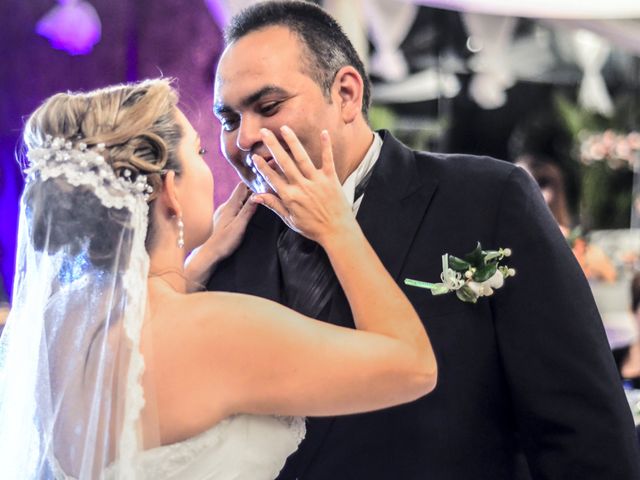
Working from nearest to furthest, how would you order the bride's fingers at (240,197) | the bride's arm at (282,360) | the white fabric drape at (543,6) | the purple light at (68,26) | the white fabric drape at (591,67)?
1. the bride's arm at (282,360)
2. the bride's fingers at (240,197)
3. the purple light at (68,26)
4. the white fabric drape at (543,6)
5. the white fabric drape at (591,67)

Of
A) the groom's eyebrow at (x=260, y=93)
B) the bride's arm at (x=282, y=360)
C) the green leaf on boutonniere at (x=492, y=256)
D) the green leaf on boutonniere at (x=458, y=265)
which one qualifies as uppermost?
the groom's eyebrow at (x=260, y=93)

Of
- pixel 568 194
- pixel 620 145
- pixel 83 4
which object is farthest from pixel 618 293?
pixel 568 194

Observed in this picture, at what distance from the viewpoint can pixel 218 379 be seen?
1.51 metres

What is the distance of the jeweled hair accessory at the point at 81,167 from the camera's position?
5.30 feet

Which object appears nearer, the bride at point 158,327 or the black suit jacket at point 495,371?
the bride at point 158,327

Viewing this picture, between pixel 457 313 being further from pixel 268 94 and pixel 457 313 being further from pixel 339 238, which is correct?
pixel 268 94

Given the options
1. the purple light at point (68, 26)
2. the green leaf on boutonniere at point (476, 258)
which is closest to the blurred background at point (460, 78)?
the purple light at point (68, 26)

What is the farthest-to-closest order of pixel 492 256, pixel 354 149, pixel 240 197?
1. pixel 240 197
2. pixel 354 149
3. pixel 492 256

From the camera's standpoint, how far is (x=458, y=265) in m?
1.71

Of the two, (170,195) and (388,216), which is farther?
(388,216)

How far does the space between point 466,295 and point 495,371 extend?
0.58ft

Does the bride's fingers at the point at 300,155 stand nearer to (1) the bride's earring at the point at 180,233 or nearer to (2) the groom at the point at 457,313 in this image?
(2) the groom at the point at 457,313

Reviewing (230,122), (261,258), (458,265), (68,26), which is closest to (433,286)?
(458,265)

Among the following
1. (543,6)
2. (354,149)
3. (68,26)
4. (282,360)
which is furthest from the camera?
(543,6)
